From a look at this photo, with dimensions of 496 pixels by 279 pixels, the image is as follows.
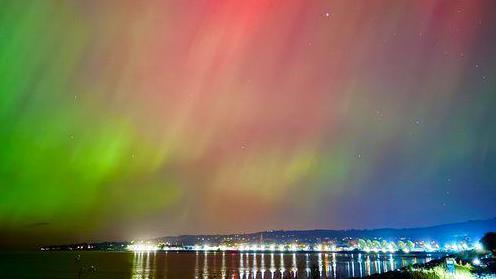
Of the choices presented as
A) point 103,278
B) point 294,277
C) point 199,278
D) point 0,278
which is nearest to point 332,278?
point 294,277

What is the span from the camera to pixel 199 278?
85000 millimetres

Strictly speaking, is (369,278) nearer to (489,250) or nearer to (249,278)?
(249,278)

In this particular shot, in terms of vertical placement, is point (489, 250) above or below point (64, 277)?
above

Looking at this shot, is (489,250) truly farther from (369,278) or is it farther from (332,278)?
(369,278)

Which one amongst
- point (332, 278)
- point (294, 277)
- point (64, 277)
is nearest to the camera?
point (332, 278)

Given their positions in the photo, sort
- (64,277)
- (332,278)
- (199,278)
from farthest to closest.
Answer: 1. (64,277)
2. (199,278)
3. (332,278)

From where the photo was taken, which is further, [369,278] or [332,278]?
[332,278]

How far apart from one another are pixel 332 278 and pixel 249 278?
52.5 feet

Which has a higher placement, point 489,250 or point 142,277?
point 489,250

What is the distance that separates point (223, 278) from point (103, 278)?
81.4 ft

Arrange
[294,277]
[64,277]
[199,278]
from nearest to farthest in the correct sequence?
[294,277] < [199,278] < [64,277]

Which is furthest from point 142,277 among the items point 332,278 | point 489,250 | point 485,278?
point 489,250

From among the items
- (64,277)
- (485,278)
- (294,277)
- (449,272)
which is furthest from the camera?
(64,277)

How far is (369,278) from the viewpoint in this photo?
43750mm
